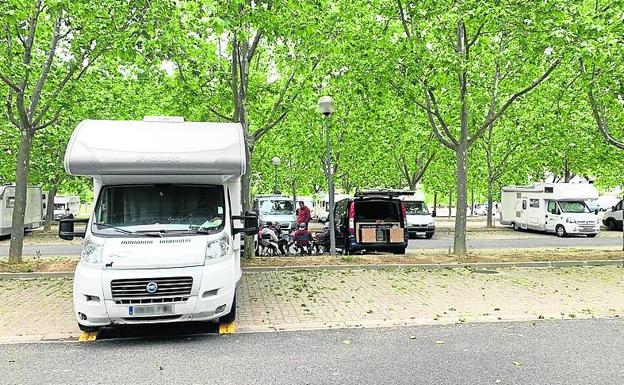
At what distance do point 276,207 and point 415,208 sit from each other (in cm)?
687

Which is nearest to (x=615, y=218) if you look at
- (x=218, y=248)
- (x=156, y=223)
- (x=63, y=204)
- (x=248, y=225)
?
(x=248, y=225)

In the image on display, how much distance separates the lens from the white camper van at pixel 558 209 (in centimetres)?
2744

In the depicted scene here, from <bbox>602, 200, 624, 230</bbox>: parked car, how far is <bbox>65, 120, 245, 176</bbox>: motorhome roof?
104 ft

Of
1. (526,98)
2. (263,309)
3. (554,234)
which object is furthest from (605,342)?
(554,234)

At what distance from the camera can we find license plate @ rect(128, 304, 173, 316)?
22.4ft

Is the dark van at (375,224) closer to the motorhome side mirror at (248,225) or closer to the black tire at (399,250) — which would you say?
the black tire at (399,250)

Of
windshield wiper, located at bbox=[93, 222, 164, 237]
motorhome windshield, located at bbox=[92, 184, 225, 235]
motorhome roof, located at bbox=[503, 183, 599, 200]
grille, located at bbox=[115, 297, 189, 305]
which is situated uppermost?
motorhome roof, located at bbox=[503, 183, 599, 200]

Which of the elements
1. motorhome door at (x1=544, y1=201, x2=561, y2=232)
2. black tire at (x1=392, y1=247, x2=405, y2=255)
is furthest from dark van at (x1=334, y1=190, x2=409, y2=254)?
motorhome door at (x1=544, y1=201, x2=561, y2=232)

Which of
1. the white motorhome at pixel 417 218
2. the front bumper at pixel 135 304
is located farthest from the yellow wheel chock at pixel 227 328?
the white motorhome at pixel 417 218

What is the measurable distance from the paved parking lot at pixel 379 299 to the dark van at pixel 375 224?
10.2 feet

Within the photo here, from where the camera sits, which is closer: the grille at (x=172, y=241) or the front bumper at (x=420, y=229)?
the grille at (x=172, y=241)

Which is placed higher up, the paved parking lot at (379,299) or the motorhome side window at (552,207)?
the motorhome side window at (552,207)

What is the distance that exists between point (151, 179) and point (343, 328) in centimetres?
339

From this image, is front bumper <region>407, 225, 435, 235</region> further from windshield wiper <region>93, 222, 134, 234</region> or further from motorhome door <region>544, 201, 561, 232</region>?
windshield wiper <region>93, 222, 134, 234</region>
